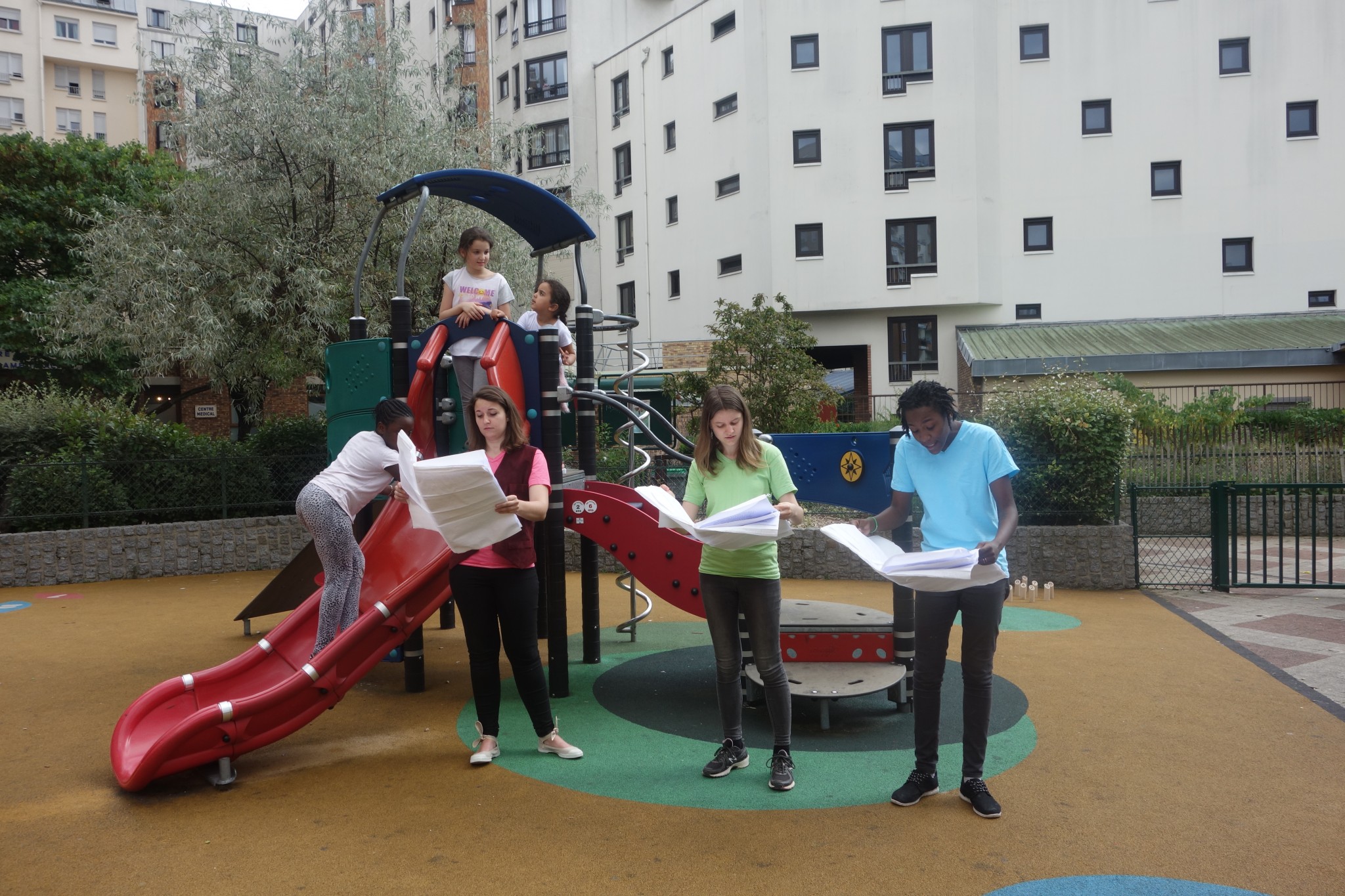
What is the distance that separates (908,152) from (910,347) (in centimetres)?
557

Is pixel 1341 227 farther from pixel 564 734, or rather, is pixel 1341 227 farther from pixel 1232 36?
pixel 564 734

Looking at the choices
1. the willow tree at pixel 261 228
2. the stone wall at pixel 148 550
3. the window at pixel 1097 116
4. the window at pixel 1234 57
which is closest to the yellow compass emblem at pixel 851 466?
the stone wall at pixel 148 550

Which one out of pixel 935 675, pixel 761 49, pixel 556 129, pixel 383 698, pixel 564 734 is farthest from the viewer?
pixel 556 129

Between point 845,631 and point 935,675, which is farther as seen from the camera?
point 845,631

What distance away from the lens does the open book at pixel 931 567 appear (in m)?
3.56

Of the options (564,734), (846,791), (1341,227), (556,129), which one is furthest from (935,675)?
(556,129)

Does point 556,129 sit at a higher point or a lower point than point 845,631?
higher

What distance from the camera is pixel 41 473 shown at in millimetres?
10688

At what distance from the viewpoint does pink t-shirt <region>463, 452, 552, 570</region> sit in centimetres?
430

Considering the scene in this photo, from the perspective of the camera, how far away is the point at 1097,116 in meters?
25.6

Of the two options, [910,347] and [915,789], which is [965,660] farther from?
[910,347]

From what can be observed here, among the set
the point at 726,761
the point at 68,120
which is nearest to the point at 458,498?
the point at 726,761

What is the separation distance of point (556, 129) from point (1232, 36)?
21.6 metres

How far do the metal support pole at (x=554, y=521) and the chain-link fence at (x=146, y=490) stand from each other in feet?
24.6
